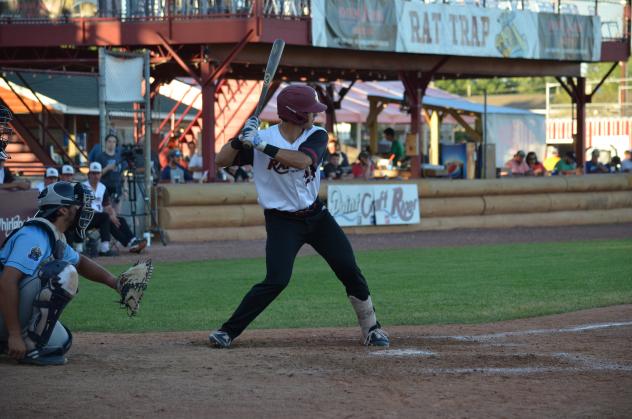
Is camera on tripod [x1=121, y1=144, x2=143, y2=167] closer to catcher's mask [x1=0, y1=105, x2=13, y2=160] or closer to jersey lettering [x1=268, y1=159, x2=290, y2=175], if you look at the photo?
catcher's mask [x1=0, y1=105, x2=13, y2=160]

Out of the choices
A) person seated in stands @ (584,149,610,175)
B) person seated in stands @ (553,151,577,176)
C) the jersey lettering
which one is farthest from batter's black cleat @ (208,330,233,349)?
person seated in stands @ (584,149,610,175)

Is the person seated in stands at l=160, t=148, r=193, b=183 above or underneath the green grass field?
above

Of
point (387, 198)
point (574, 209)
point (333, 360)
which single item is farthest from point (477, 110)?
point (333, 360)

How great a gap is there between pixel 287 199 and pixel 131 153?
11535 millimetres

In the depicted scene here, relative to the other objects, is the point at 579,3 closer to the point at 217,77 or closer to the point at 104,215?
the point at 217,77

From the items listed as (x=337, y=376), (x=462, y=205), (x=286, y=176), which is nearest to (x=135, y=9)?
(x=462, y=205)

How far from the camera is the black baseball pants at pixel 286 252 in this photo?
7.47 meters

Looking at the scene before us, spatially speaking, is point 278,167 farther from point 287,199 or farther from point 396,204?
point 396,204

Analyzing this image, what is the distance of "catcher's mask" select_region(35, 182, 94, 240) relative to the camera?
664 cm

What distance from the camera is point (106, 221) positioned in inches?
651

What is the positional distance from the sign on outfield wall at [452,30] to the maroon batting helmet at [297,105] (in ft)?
50.9

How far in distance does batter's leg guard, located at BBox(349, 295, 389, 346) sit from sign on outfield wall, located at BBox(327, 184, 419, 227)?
1344 cm

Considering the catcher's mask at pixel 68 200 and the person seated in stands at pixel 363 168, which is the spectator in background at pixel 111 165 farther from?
the catcher's mask at pixel 68 200

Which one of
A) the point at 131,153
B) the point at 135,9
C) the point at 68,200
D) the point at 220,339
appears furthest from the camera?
the point at 135,9
